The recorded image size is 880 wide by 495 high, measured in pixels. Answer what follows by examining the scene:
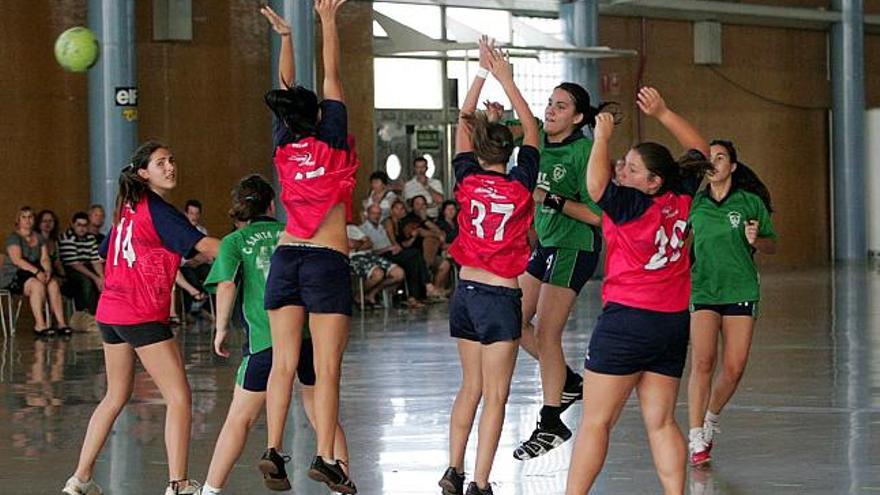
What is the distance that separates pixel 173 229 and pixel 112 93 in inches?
518

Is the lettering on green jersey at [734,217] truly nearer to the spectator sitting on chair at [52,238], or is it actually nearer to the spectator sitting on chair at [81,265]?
the spectator sitting on chair at [81,265]

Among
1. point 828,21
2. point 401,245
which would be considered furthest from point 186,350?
point 828,21

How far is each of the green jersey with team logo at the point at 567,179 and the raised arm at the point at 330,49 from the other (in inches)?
69.0

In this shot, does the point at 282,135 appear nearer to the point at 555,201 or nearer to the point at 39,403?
the point at 555,201

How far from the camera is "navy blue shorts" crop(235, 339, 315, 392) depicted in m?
7.41

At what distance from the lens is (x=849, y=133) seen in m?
31.7

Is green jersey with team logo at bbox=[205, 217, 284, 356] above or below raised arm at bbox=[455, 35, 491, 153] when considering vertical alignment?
below

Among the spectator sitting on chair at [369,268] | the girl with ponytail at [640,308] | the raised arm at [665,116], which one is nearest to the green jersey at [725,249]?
the raised arm at [665,116]

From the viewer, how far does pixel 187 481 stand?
→ 24.3 ft

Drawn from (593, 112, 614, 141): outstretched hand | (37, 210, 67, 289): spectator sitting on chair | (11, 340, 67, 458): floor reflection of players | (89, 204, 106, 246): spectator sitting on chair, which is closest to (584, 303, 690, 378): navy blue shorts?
(593, 112, 614, 141): outstretched hand

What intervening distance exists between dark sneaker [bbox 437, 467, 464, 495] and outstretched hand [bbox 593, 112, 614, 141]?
1.79m

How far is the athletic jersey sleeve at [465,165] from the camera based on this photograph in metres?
7.45

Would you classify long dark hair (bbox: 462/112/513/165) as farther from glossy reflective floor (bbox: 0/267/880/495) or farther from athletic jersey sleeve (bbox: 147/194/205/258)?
glossy reflective floor (bbox: 0/267/880/495)

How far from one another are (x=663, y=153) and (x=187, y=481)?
2.69m
